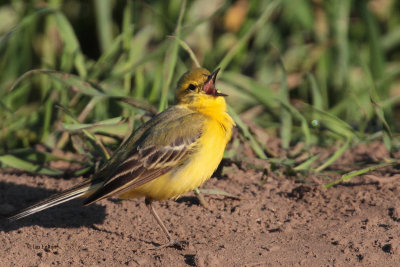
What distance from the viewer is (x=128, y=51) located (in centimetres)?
741

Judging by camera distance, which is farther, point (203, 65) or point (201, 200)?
point (203, 65)

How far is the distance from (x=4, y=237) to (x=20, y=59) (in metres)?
3.89

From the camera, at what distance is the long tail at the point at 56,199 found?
4848 millimetres

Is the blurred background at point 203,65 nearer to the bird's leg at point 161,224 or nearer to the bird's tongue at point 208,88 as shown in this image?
the bird's tongue at point 208,88

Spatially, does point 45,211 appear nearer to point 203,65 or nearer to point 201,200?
point 201,200

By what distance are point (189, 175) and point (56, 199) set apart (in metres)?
1.03

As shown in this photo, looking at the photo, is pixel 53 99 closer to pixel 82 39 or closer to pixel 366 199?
pixel 82 39

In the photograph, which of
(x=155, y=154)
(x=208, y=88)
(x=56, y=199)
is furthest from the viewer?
(x=208, y=88)

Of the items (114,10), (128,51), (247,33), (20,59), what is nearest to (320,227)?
(247,33)

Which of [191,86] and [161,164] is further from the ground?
[191,86]

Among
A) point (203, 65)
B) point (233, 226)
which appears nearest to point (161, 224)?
point (233, 226)

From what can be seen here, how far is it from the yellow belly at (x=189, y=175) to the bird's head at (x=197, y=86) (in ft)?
1.72

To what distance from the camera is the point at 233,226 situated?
5113mm

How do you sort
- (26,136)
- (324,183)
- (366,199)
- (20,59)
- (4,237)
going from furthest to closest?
(20,59) → (26,136) → (324,183) → (366,199) → (4,237)
